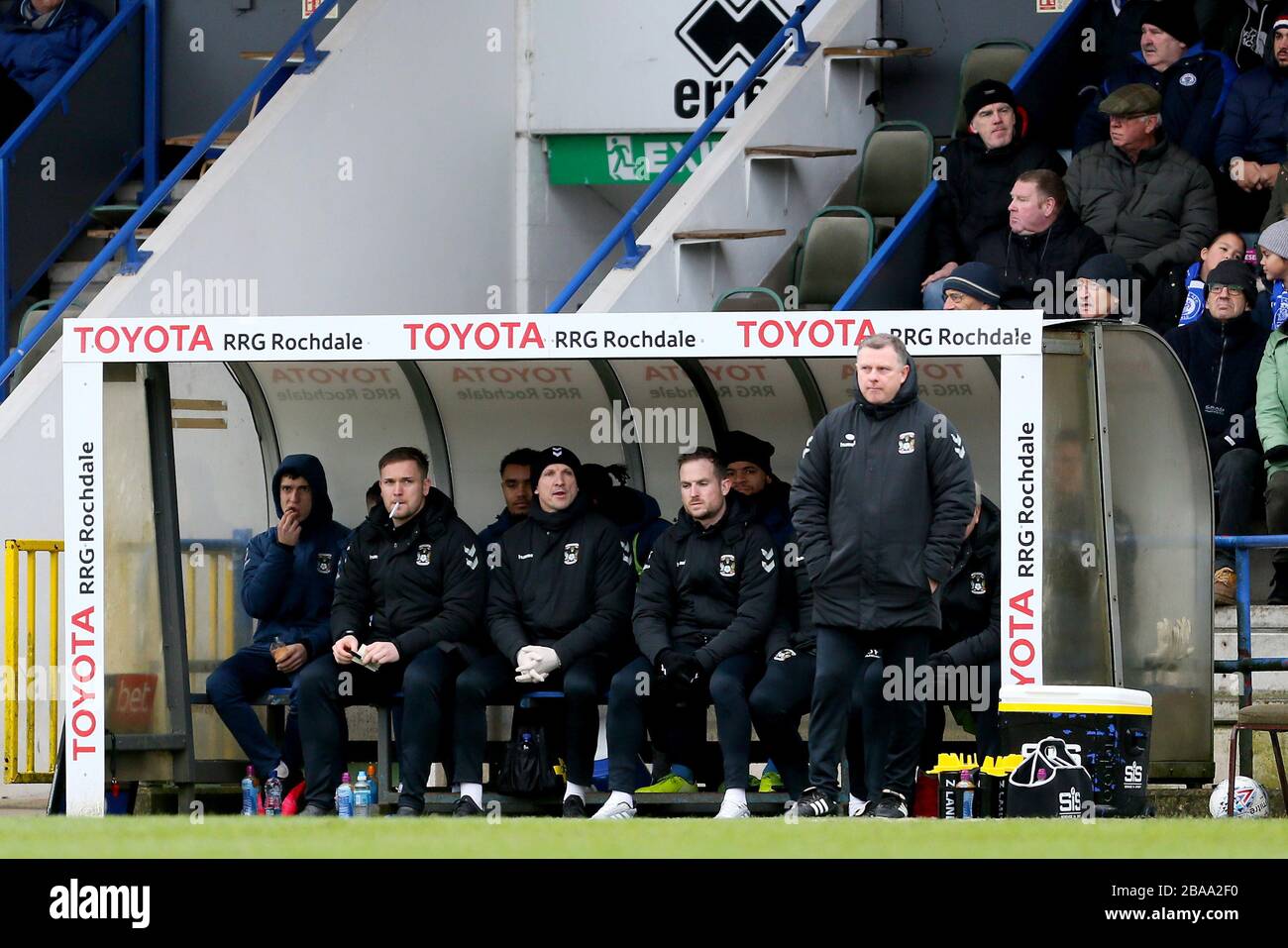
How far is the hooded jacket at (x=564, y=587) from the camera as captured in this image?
10297mm

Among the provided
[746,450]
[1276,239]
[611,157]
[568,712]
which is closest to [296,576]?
[568,712]

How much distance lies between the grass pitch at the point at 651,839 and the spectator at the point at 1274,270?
395 centimetres

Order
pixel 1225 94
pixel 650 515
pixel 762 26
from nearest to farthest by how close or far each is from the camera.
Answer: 1. pixel 650 515
2. pixel 1225 94
3. pixel 762 26

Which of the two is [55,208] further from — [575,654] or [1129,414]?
[1129,414]

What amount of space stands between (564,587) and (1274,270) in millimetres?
4160

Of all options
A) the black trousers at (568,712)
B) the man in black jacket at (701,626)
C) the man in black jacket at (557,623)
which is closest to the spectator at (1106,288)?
the man in black jacket at (701,626)

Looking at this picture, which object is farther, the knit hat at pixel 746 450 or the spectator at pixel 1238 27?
the spectator at pixel 1238 27

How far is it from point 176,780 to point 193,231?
5.09m

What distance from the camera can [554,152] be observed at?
16547 mm

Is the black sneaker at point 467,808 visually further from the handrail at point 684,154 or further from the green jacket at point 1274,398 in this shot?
the handrail at point 684,154

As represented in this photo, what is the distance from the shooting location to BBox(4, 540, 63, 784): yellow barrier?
10984 millimetres

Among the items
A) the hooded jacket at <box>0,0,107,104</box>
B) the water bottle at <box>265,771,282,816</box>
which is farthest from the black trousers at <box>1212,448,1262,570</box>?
the hooded jacket at <box>0,0,107,104</box>

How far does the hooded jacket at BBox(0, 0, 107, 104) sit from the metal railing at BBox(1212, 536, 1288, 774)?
31.9ft

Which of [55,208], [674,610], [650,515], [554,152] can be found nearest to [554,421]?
[650,515]
